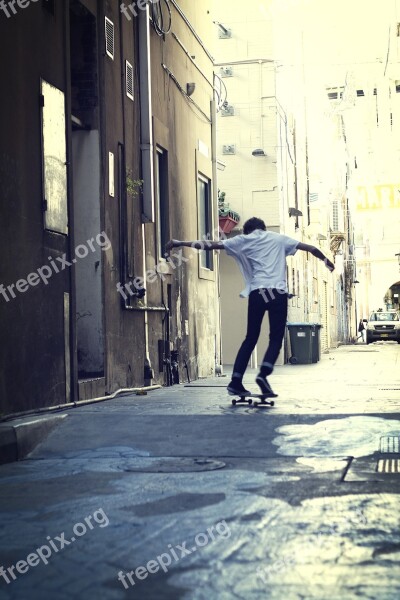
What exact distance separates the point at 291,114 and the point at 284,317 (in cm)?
2219

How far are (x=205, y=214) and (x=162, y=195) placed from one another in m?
3.84

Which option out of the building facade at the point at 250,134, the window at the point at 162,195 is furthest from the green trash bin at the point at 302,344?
the window at the point at 162,195

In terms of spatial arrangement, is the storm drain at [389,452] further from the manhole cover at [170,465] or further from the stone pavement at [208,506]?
the manhole cover at [170,465]

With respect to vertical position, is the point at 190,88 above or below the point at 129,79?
above

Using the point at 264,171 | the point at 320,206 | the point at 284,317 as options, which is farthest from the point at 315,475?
the point at 320,206

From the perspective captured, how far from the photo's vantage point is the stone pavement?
334 centimetres

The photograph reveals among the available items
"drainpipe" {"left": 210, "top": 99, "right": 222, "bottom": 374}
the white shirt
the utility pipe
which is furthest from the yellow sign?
the white shirt

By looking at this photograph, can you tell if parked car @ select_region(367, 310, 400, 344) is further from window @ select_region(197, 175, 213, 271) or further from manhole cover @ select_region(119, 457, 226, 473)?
manhole cover @ select_region(119, 457, 226, 473)

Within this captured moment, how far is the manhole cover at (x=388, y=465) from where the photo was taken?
Result: 5379 mm

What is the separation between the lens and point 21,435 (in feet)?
21.1

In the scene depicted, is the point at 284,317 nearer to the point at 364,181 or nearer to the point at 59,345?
the point at 59,345

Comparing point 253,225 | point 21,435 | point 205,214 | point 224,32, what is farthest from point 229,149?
point 21,435

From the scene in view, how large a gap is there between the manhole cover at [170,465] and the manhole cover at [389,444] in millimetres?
1033

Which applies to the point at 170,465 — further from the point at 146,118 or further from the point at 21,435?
the point at 146,118
